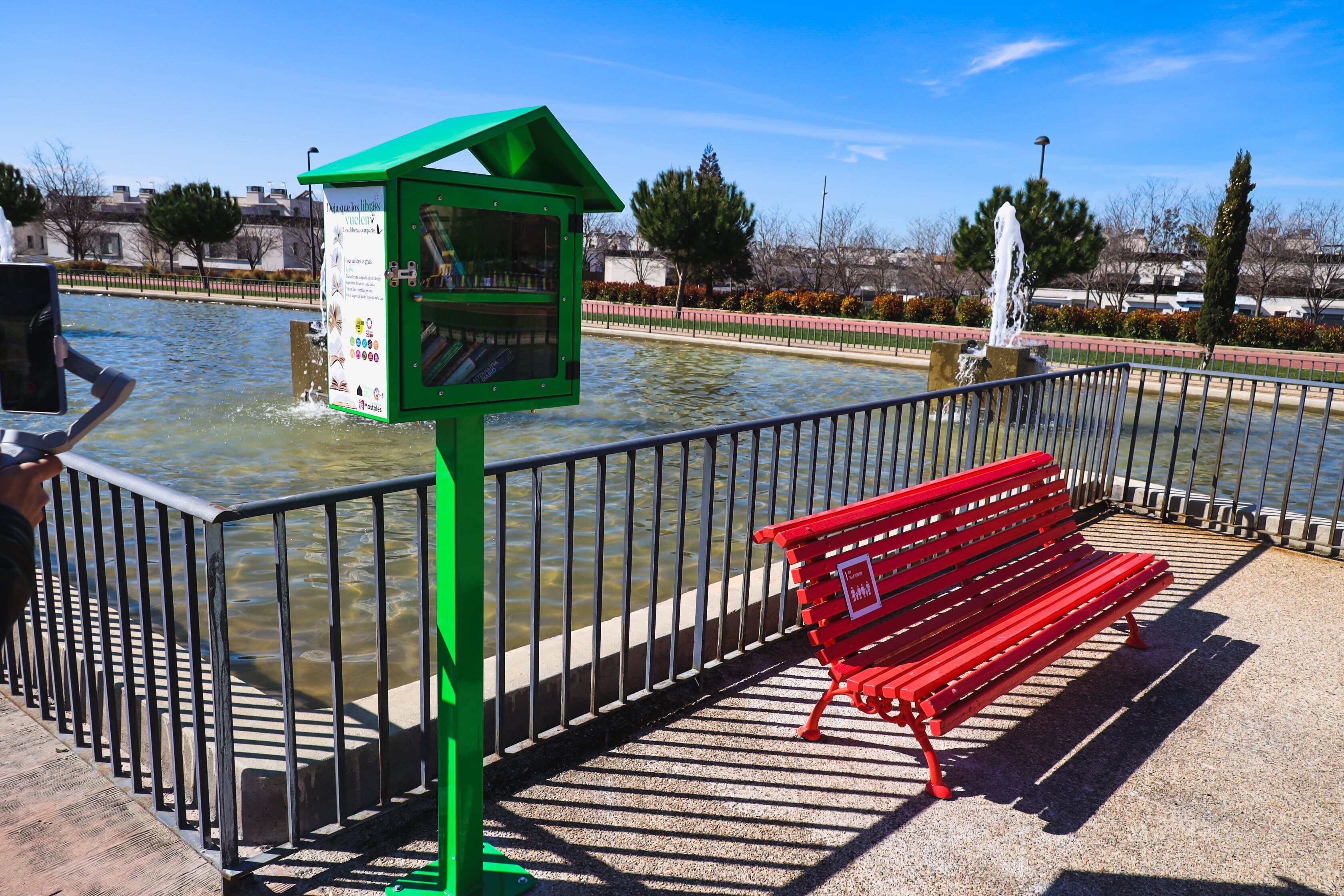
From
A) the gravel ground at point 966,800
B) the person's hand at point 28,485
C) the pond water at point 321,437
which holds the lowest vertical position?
the pond water at point 321,437

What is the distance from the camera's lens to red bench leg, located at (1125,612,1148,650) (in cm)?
464

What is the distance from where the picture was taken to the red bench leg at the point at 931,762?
3186 millimetres

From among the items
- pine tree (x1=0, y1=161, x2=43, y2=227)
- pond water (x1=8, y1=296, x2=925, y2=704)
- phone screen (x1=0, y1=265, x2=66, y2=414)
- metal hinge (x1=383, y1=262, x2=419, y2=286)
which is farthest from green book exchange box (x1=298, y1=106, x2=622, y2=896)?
pine tree (x1=0, y1=161, x2=43, y2=227)

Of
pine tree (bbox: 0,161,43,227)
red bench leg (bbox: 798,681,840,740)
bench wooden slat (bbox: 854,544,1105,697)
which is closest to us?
bench wooden slat (bbox: 854,544,1105,697)

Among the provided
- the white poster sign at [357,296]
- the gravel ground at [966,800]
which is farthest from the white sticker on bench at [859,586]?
the white poster sign at [357,296]

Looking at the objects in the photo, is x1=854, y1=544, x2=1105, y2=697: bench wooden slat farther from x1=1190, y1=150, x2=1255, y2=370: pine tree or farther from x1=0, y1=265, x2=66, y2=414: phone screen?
x1=1190, y1=150, x2=1255, y2=370: pine tree

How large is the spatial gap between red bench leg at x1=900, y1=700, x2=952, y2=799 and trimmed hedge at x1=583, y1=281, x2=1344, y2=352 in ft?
101

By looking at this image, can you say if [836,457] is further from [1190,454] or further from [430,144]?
[430,144]

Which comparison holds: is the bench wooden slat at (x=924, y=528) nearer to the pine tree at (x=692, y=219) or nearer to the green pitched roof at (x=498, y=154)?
the green pitched roof at (x=498, y=154)

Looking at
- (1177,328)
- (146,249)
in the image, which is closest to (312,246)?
(146,249)

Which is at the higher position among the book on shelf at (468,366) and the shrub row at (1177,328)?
the book on shelf at (468,366)

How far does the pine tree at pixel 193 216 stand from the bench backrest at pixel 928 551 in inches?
2437

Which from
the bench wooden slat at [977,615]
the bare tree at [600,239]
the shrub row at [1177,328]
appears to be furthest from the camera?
the bare tree at [600,239]

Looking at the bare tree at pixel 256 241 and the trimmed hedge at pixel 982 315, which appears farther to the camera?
the bare tree at pixel 256 241
